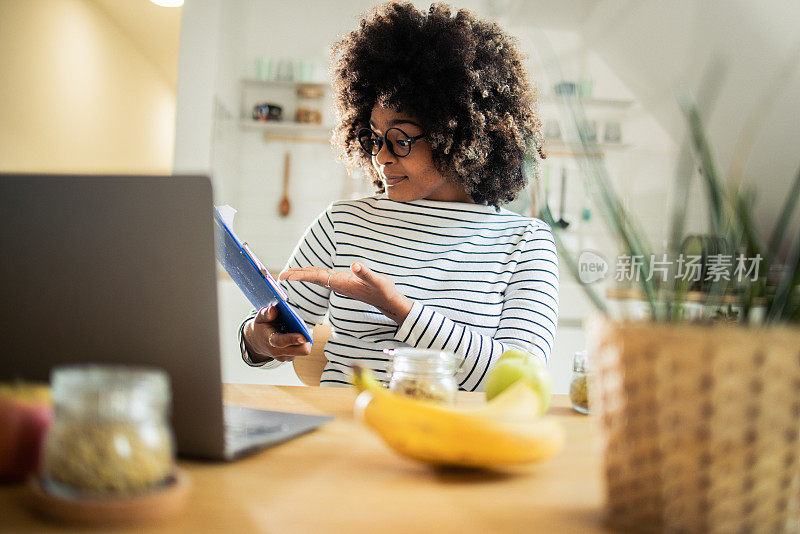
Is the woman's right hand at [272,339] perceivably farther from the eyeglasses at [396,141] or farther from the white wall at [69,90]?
the white wall at [69,90]

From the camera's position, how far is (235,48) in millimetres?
3691

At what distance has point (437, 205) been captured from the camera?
4.77 ft

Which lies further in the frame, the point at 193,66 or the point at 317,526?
the point at 193,66

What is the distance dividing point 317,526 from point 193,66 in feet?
10.7

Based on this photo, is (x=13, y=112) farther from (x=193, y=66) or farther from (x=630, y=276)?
(x=630, y=276)

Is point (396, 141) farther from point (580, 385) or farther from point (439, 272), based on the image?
point (580, 385)

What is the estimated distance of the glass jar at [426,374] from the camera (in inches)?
27.0

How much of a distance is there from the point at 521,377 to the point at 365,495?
1.02ft

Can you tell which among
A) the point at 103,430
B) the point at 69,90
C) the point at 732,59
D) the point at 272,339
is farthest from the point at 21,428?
the point at 69,90

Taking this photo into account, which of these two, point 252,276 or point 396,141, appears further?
point 396,141

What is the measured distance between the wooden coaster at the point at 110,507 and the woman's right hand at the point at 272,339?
0.69m

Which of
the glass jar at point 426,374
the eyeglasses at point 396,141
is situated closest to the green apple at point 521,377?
the glass jar at point 426,374

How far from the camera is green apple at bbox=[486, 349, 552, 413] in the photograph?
70 cm

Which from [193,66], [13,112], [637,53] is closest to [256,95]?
[193,66]
